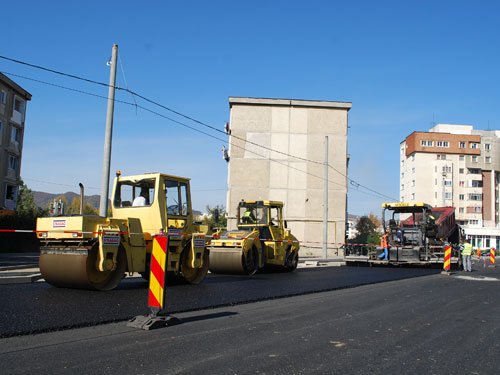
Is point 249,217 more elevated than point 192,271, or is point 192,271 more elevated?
point 249,217

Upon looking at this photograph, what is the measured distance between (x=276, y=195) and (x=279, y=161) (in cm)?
304

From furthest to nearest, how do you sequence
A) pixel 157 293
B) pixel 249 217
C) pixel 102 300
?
pixel 249 217, pixel 102 300, pixel 157 293

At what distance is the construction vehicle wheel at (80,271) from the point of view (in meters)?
8.59

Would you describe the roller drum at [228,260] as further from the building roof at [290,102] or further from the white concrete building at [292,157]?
the building roof at [290,102]

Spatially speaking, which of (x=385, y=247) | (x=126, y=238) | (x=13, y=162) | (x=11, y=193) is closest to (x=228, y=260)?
(x=126, y=238)

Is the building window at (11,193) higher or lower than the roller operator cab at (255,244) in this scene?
higher

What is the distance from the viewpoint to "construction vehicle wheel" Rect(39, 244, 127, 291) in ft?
28.2

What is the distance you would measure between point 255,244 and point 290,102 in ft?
100.0

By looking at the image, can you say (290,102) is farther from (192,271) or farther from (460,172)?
(460,172)

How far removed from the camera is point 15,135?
150 feet

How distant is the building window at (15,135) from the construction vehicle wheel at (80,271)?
40.0 metres

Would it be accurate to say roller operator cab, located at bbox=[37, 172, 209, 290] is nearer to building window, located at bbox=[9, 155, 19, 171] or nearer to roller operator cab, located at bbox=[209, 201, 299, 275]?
roller operator cab, located at bbox=[209, 201, 299, 275]

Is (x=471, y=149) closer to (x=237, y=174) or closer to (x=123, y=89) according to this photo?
(x=237, y=174)

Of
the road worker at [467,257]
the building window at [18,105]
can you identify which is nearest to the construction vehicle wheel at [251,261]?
the road worker at [467,257]
